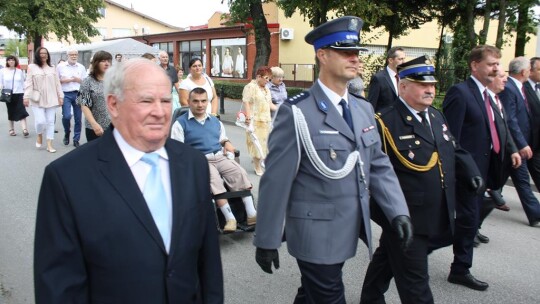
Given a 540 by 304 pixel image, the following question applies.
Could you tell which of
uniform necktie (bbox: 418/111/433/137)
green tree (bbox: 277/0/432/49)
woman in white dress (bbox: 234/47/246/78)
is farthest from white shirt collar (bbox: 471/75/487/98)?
woman in white dress (bbox: 234/47/246/78)

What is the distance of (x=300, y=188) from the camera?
9.46ft

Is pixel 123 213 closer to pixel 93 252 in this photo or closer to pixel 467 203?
pixel 93 252

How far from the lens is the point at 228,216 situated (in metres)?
5.43

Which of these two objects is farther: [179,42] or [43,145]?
[179,42]

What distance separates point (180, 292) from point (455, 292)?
3064 millimetres

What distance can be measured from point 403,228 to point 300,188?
64cm

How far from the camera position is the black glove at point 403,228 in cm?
294

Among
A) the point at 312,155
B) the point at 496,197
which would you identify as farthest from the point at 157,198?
the point at 496,197

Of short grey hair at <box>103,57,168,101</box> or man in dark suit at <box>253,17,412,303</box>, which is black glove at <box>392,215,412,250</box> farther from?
short grey hair at <box>103,57,168,101</box>

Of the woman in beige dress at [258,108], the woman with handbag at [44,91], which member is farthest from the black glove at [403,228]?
the woman with handbag at [44,91]

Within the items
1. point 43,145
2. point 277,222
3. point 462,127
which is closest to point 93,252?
point 277,222

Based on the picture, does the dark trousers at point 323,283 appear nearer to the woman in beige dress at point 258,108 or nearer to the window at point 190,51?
the woman in beige dress at point 258,108

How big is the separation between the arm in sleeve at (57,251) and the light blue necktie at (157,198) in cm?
28

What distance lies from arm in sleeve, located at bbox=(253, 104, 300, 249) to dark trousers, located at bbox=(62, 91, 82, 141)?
9.23 metres
